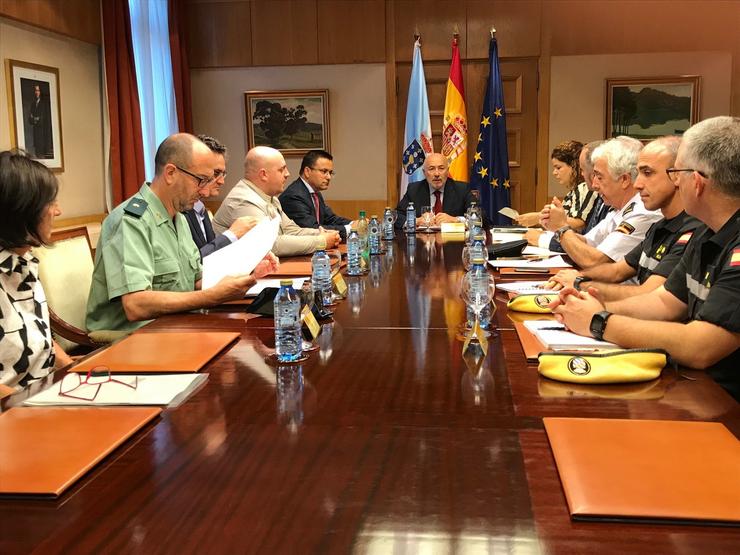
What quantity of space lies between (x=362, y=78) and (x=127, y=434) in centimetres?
618

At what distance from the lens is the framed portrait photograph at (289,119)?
704 cm

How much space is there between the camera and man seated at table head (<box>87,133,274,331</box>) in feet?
7.97

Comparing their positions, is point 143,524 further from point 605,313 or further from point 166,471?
point 605,313

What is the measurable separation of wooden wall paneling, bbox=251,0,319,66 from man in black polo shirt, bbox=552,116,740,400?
545 cm

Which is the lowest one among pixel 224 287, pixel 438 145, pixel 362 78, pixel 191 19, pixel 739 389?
pixel 739 389

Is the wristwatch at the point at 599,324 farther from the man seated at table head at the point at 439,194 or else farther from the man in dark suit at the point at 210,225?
the man seated at table head at the point at 439,194

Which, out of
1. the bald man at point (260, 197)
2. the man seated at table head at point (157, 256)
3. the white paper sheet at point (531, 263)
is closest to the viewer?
the man seated at table head at point (157, 256)

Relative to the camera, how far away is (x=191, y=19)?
7062mm

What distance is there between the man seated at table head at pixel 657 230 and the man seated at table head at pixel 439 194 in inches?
118

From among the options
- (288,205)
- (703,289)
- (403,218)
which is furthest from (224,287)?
(403,218)

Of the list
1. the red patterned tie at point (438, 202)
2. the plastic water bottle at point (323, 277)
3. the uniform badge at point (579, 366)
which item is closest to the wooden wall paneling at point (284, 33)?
the red patterned tie at point (438, 202)

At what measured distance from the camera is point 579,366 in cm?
153

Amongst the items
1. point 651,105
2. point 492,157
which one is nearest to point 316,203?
point 492,157

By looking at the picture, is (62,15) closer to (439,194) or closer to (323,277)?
(439,194)
